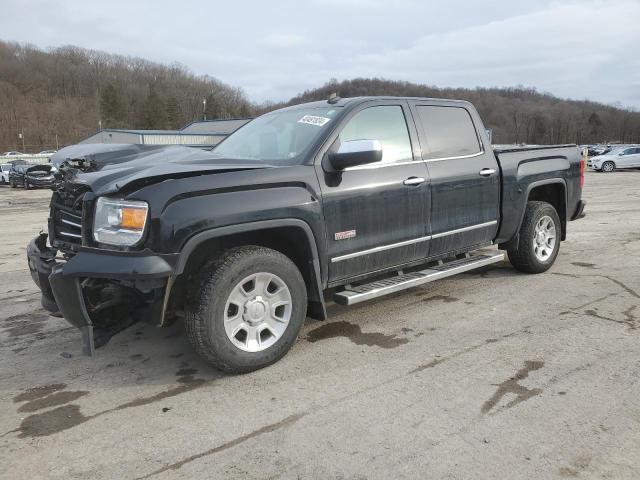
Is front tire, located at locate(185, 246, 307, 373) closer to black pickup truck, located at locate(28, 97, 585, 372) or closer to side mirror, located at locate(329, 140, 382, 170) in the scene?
black pickup truck, located at locate(28, 97, 585, 372)

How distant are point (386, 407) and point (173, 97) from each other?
13505cm

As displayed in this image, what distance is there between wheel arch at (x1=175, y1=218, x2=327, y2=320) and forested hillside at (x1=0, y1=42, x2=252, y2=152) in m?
123

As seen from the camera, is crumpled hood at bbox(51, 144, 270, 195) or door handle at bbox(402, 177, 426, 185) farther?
door handle at bbox(402, 177, 426, 185)

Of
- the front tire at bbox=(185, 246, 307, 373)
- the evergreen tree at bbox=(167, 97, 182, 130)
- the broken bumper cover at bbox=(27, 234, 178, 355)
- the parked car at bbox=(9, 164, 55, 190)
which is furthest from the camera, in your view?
the evergreen tree at bbox=(167, 97, 182, 130)

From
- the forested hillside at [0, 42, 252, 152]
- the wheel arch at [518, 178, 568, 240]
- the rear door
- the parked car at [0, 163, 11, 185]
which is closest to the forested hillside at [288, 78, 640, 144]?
the forested hillside at [0, 42, 252, 152]

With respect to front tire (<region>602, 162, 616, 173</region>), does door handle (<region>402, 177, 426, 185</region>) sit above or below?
above

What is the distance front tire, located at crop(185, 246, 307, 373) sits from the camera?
3.35 m

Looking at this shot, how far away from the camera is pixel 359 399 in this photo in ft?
10.5

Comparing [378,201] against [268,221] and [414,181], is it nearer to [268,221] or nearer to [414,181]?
[414,181]

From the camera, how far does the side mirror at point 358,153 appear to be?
12.3ft

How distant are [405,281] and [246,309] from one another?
1484mm

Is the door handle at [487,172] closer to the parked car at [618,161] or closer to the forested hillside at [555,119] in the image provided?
the parked car at [618,161]

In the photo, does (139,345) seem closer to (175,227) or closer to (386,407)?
(175,227)

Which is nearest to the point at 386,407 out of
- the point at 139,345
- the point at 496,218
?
the point at 139,345
